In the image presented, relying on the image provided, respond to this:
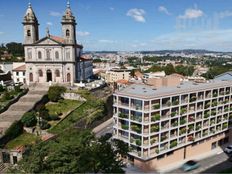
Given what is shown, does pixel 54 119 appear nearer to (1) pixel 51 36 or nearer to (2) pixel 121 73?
(1) pixel 51 36

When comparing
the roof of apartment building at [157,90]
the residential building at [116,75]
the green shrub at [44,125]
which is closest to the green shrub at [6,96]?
the green shrub at [44,125]

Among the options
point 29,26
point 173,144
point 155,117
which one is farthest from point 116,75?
point 155,117

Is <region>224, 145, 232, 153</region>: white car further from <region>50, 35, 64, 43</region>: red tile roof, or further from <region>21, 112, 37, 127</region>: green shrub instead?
<region>50, 35, 64, 43</region>: red tile roof

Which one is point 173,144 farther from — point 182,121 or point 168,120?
point 168,120

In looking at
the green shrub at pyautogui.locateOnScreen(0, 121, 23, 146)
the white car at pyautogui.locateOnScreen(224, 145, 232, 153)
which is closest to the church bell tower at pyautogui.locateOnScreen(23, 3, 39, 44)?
the green shrub at pyautogui.locateOnScreen(0, 121, 23, 146)

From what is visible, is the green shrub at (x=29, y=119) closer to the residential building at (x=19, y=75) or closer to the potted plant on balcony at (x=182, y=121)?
the potted plant on balcony at (x=182, y=121)

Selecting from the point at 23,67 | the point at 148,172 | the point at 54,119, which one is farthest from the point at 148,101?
the point at 23,67

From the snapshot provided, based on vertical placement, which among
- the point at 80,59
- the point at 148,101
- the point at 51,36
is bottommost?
the point at 148,101
